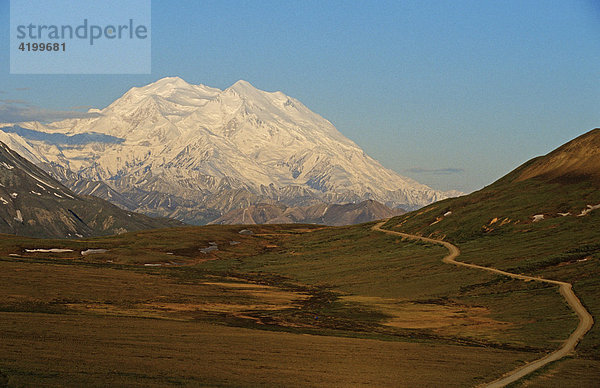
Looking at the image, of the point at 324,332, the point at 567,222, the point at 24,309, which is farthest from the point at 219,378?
the point at 567,222

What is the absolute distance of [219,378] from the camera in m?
49.5

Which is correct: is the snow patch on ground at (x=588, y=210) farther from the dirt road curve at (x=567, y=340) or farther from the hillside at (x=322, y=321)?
the dirt road curve at (x=567, y=340)

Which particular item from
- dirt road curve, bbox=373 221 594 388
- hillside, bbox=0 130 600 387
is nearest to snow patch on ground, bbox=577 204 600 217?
hillside, bbox=0 130 600 387

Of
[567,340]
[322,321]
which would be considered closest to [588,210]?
[567,340]

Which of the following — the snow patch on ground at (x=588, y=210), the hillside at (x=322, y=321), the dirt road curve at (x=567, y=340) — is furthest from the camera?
the snow patch on ground at (x=588, y=210)

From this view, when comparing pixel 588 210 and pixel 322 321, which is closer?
pixel 322 321

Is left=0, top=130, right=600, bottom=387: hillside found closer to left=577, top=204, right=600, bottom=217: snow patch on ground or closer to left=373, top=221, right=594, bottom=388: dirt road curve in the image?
left=577, top=204, right=600, bottom=217: snow patch on ground

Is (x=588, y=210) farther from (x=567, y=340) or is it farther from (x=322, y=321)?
(x=322, y=321)

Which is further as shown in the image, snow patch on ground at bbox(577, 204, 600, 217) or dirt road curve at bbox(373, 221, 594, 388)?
snow patch on ground at bbox(577, 204, 600, 217)

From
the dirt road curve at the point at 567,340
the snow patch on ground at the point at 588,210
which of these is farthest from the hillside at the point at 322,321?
the dirt road curve at the point at 567,340

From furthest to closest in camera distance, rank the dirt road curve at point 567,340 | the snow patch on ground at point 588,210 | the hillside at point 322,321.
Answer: the snow patch on ground at point 588,210 → the dirt road curve at point 567,340 → the hillside at point 322,321

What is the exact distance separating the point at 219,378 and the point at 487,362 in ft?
97.8

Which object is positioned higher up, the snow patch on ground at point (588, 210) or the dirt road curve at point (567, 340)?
the snow patch on ground at point (588, 210)

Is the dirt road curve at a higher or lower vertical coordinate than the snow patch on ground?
lower
